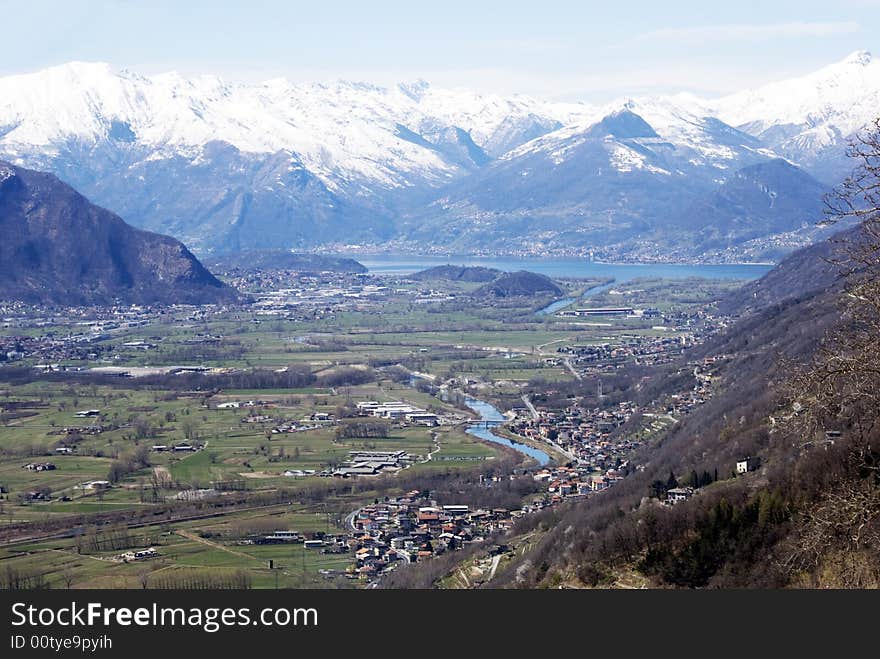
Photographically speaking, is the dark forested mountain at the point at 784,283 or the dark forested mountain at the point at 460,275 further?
the dark forested mountain at the point at 460,275

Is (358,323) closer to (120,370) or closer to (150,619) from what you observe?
(120,370)

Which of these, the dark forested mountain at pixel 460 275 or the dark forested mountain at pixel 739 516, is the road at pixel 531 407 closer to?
the dark forested mountain at pixel 739 516

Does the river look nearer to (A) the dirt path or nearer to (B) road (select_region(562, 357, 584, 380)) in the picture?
(B) road (select_region(562, 357, 584, 380))

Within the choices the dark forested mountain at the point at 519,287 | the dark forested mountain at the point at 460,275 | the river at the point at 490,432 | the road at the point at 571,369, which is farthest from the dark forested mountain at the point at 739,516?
the dark forested mountain at the point at 460,275

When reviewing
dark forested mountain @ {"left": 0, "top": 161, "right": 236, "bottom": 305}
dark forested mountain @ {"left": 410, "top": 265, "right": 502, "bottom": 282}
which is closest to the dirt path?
dark forested mountain @ {"left": 0, "top": 161, "right": 236, "bottom": 305}

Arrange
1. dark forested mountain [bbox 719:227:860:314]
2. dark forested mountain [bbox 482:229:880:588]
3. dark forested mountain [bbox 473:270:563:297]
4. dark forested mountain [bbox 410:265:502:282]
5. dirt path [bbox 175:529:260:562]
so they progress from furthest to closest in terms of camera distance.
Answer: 1. dark forested mountain [bbox 410:265:502:282]
2. dark forested mountain [bbox 473:270:563:297]
3. dark forested mountain [bbox 719:227:860:314]
4. dirt path [bbox 175:529:260:562]
5. dark forested mountain [bbox 482:229:880:588]

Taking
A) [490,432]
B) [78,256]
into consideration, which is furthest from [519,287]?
[490,432]

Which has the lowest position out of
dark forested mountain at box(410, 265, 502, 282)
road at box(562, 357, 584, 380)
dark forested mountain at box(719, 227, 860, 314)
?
road at box(562, 357, 584, 380)

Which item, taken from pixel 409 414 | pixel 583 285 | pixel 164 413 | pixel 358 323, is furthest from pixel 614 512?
pixel 583 285
